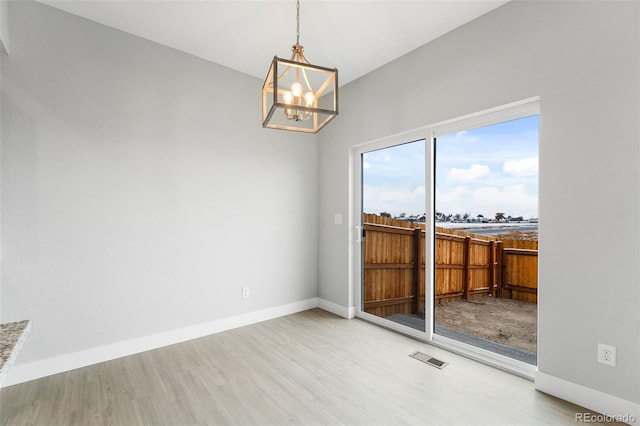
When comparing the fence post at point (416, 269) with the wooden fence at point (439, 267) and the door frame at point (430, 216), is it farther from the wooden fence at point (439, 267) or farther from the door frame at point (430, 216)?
the door frame at point (430, 216)

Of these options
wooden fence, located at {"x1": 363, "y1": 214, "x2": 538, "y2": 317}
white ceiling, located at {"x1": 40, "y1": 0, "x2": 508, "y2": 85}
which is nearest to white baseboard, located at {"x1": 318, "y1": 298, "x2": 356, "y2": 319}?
wooden fence, located at {"x1": 363, "y1": 214, "x2": 538, "y2": 317}

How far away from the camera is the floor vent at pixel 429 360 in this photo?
8.42 ft

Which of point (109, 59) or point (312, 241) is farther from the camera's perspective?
point (312, 241)

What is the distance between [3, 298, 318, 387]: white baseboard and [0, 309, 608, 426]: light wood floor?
72mm

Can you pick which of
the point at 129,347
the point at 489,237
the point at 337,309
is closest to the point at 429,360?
the point at 489,237

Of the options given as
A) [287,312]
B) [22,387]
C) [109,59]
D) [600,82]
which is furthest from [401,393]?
[109,59]

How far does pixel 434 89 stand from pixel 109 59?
2.95 meters

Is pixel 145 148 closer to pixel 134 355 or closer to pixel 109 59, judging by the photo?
pixel 109 59

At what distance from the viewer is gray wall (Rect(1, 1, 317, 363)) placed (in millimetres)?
2367

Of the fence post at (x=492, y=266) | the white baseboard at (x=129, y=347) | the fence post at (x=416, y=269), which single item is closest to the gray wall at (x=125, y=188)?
the white baseboard at (x=129, y=347)

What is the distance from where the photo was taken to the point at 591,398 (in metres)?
1.97

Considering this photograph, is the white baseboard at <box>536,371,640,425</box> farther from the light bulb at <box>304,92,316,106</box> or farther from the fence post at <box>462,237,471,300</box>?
the light bulb at <box>304,92,316,106</box>

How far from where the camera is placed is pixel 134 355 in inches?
110

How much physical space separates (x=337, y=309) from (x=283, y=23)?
3.19 meters
